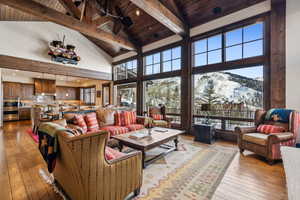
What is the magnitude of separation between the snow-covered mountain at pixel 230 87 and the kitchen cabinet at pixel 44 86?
9175mm

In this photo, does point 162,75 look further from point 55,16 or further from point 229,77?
point 55,16

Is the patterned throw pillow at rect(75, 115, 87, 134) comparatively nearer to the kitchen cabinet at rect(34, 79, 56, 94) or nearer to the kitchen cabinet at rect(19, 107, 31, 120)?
the kitchen cabinet at rect(19, 107, 31, 120)

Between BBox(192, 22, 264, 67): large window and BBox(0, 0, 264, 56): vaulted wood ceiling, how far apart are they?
634 millimetres

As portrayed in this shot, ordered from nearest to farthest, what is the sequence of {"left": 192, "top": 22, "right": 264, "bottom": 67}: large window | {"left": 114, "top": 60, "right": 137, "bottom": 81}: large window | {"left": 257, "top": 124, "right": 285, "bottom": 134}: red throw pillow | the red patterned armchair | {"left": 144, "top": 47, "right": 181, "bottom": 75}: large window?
the red patterned armchair, {"left": 257, "top": 124, "right": 285, "bottom": 134}: red throw pillow, {"left": 192, "top": 22, "right": 264, "bottom": 67}: large window, {"left": 144, "top": 47, "right": 181, "bottom": 75}: large window, {"left": 114, "top": 60, "right": 137, "bottom": 81}: large window

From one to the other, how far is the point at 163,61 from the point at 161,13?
7.20 ft

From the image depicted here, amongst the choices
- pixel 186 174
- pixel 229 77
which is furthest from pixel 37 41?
pixel 229 77

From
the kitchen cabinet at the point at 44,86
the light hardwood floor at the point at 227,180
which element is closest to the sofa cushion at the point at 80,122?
the light hardwood floor at the point at 227,180

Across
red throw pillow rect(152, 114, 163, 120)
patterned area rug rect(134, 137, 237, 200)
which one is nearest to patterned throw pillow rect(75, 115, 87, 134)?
patterned area rug rect(134, 137, 237, 200)

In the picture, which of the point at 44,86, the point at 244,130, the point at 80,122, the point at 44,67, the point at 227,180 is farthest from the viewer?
the point at 44,86

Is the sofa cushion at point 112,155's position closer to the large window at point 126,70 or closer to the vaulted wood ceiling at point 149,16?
the vaulted wood ceiling at point 149,16

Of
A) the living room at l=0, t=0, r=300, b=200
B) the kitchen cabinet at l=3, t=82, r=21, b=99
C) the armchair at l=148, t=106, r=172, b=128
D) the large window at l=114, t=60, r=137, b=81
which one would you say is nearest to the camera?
the living room at l=0, t=0, r=300, b=200

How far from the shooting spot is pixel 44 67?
5812mm

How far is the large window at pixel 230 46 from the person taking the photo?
147 inches

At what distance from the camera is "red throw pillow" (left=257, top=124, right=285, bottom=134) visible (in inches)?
112
